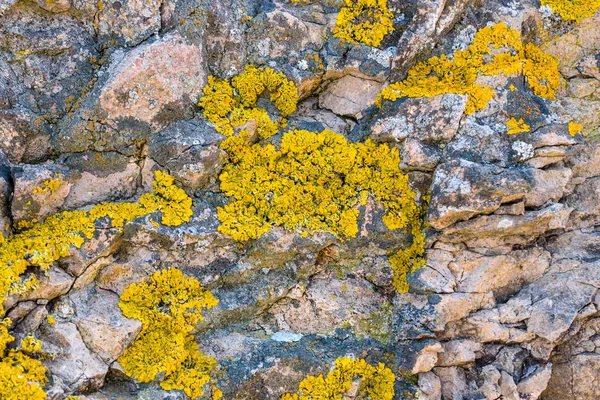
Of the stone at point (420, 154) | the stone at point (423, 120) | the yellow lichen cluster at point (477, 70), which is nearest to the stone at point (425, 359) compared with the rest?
the stone at point (420, 154)

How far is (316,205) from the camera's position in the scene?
21.4 ft

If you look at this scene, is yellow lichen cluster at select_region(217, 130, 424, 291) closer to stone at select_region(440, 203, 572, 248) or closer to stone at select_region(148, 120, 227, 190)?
stone at select_region(148, 120, 227, 190)

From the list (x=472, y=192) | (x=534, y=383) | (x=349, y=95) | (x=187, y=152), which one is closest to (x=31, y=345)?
(x=187, y=152)

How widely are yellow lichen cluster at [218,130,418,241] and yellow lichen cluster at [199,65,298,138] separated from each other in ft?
0.64

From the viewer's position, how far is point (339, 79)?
23.0 ft

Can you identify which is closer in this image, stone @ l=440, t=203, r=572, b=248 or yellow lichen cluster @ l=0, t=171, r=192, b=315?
yellow lichen cluster @ l=0, t=171, r=192, b=315

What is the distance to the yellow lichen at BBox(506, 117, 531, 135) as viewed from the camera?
6477 millimetres

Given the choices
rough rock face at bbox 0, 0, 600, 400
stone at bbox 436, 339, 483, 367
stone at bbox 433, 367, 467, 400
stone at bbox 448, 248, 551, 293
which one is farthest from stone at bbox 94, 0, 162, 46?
stone at bbox 433, 367, 467, 400

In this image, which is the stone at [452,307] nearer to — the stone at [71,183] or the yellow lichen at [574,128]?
the yellow lichen at [574,128]

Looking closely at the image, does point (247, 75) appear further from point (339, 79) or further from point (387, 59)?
point (387, 59)

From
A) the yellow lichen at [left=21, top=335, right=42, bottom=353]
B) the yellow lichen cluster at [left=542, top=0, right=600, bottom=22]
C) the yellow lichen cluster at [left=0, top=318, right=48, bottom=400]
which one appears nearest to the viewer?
the yellow lichen cluster at [left=0, top=318, right=48, bottom=400]

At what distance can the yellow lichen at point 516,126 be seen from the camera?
6.48 metres

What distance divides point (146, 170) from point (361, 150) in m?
2.41

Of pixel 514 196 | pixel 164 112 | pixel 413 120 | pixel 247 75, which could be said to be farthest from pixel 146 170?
pixel 514 196
